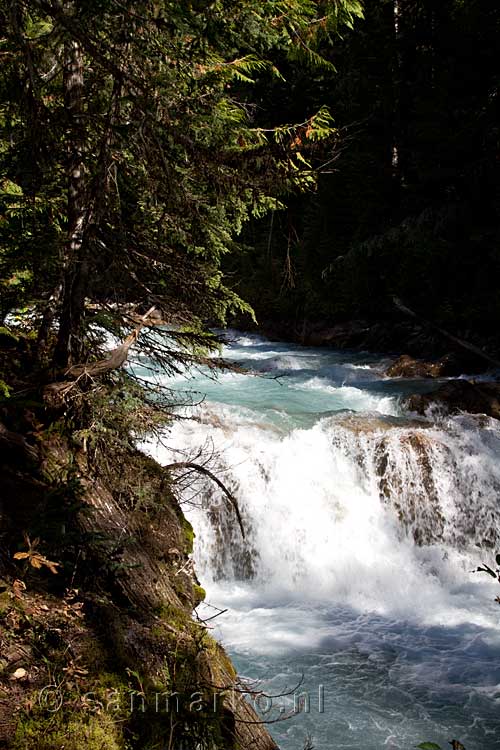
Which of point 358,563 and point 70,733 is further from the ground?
point 70,733

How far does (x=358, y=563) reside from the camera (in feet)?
28.3

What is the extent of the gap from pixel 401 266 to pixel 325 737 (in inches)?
616

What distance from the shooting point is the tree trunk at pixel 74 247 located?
12.4ft

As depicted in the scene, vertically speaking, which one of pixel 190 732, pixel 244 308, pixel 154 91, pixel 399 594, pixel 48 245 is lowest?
pixel 399 594

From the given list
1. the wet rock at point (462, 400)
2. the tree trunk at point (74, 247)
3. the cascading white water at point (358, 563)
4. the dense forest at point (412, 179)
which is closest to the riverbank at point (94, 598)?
the tree trunk at point (74, 247)

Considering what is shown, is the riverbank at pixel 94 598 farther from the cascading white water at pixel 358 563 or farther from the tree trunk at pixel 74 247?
the cascading white water at pixel 358 563

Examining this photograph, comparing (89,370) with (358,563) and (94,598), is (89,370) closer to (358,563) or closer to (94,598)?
(94,598)

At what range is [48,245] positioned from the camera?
4.11m

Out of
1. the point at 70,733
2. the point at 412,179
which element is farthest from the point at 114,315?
the point at 412,179

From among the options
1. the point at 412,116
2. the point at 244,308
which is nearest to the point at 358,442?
the point at 244,308

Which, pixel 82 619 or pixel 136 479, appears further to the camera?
pixel 136 479

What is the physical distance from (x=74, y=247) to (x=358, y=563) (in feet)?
22.4

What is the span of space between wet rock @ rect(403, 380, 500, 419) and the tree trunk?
9.26 metres

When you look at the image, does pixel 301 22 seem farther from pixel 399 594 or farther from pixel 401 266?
pixel 401 266
